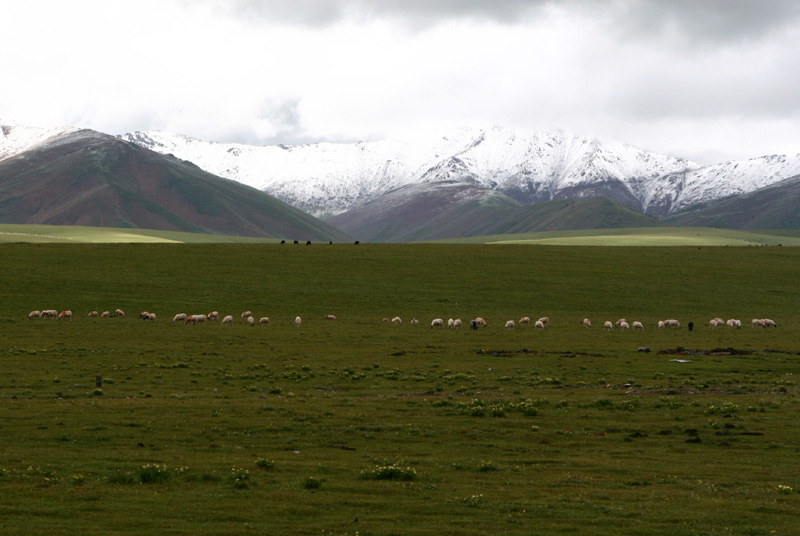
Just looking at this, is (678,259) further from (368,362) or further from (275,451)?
(275,451)

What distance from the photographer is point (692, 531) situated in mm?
14875

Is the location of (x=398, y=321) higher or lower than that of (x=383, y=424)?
higher

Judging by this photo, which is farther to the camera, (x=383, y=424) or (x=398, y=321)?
(x=398, y=321)

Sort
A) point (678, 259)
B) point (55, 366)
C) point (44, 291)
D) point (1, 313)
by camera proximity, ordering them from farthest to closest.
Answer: point (678, 259) < point (44, 291) < point (1, 313) < point (55, 366)

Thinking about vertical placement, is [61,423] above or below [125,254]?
below

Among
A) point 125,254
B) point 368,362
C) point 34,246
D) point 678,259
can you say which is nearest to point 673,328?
point 368,362

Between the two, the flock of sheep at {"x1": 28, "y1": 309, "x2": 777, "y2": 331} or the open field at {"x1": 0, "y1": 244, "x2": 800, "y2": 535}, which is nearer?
the open field at {"x1": 0, "y1": 244, "x2": 800, "y2": 535}

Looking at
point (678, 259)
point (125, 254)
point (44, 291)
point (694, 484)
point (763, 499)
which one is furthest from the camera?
point (678, 259)

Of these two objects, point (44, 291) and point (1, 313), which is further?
point (44, 291)

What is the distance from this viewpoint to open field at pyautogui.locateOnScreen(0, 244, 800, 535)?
15953mm

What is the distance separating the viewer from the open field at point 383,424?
16.0 meters

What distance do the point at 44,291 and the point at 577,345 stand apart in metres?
54.9

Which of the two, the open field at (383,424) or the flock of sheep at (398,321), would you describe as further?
the flock of sheep at (398,321)

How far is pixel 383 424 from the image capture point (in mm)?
26219
